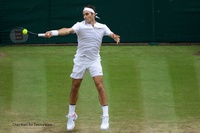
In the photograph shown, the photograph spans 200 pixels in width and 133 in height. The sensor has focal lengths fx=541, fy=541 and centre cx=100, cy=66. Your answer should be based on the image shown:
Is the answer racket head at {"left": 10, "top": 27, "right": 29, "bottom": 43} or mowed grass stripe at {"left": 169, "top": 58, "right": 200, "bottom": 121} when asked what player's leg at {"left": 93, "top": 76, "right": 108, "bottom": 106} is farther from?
mowed grass stripe at {"left": 169, "top": 58, "right": 200, "bottom": 121}

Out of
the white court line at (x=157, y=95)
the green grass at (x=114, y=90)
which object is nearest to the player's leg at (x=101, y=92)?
the green grass at (x=114, y=90)

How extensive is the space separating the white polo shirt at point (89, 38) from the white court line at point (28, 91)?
1.56 m

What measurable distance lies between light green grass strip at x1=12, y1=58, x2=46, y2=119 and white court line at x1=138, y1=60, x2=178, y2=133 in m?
2.19

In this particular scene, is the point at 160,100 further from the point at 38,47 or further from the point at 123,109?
the point at 38,47

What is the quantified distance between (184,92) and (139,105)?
1.59 metres

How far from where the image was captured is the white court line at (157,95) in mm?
9953

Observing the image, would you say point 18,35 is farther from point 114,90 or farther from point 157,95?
point 157,95

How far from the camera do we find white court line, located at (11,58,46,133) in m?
10.4

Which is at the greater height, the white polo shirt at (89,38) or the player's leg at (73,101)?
the white polo shirt at (89,38)

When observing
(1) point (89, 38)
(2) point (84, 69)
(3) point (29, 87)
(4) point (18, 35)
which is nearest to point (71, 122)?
(2) point (84, 69)

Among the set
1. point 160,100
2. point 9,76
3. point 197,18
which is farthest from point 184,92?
point 197,18

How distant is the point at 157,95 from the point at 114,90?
42.0 inches

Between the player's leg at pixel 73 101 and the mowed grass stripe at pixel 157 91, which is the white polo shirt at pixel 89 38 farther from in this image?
the mowed grass stripe at pixel 157 91

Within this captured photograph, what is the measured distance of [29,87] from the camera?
12.9m
